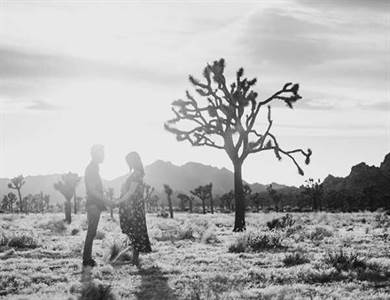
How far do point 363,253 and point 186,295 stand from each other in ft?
17.5

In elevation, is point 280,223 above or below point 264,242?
below

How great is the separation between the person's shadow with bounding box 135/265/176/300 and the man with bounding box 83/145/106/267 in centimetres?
109

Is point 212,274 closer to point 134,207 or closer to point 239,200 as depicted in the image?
point 134,207

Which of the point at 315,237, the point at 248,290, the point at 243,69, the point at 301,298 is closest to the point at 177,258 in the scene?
the point at 248,290

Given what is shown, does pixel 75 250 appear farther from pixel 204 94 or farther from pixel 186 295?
pixel 204 94

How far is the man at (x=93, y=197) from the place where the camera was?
27.6 feet

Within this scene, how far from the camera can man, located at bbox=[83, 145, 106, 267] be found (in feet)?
27.6

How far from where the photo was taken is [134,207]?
364 inches

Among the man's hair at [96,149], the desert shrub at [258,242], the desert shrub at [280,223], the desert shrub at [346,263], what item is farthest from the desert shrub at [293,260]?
the desert shrub at [280,223]

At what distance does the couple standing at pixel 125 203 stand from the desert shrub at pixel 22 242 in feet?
13.5

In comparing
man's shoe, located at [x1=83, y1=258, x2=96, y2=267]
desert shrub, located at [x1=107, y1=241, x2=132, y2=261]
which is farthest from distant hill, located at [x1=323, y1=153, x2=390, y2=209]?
man's shoe, located at [x1=83, y1=258, x2=96, y2=267]

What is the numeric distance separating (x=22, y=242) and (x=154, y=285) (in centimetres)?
691

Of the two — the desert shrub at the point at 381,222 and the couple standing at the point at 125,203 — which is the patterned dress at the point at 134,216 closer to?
the couple standing at the point at 125,203

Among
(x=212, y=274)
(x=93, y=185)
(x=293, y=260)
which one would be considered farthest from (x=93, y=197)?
(x=293, y=260)
